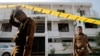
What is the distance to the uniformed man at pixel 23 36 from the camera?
3.81 metres

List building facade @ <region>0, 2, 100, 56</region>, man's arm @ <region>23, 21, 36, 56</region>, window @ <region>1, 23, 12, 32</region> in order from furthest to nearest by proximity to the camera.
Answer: window @ <region>1, 23, 12, 32</region> → building facade @ <region>0, 2, 100, 56</region> → man's arm @ <region>23, 21, 36, 56</region>

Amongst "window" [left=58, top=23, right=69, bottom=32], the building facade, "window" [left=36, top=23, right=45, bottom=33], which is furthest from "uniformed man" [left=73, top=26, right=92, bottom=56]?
"window" [left=58, top=23, right=69, bottom=32]

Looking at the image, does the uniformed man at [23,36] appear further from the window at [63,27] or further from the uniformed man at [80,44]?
the window at [63,27]

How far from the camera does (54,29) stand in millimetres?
29812

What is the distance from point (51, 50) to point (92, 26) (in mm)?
6563

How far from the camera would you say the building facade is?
1053 inches

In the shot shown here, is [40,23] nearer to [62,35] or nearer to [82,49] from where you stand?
[62,35]

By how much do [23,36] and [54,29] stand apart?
25.8 meters

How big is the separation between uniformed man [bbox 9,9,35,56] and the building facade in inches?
863

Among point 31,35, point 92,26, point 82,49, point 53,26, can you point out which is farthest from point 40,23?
point 31,35

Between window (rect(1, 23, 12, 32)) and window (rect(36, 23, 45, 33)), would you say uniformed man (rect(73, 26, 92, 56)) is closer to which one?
window (rect(36, 23, 45, 33))

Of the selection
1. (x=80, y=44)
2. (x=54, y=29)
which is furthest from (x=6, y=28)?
(x=80, y=44)

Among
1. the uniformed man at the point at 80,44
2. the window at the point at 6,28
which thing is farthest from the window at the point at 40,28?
the uniformed man at the point at 80,44

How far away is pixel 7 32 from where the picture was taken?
28.9 m
